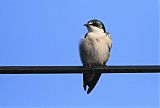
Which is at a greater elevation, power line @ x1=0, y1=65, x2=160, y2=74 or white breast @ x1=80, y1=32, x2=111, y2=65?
white breast @ x1=80, y1=32, x2=111, y2=65

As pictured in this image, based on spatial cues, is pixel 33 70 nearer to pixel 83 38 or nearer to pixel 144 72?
pixel 144 72

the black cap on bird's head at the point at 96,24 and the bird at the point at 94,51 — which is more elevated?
the black cap on bird's head at the point at 96,24

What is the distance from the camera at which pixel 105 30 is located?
7.46 metres

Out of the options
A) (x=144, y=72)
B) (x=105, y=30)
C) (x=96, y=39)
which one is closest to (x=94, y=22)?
(x=105, y=30)

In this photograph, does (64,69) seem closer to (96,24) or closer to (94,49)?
(94,49)

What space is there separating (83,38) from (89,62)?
40 centimetres

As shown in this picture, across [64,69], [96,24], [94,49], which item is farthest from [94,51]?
[64,69]

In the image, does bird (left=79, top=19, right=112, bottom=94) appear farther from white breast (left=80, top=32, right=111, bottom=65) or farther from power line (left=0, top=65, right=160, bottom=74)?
power line (left=0, top=65, right=160, bottom=74)

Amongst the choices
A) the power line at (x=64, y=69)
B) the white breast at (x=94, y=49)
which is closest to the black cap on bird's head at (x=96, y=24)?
the white breast at (x=94, y=49)

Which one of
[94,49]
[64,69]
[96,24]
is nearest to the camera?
[64,69]

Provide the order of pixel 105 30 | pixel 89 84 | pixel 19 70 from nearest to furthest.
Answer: pixel 19 70, pixel 89 84, pixel 105 30

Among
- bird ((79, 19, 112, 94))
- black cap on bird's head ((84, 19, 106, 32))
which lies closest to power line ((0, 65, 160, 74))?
bird ((79, 19, 112, 94))

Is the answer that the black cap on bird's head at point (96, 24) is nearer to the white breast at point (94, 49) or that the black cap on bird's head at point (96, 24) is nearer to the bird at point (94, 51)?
the bird at point (94, 51)

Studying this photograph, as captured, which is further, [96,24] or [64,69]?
[96,24]
